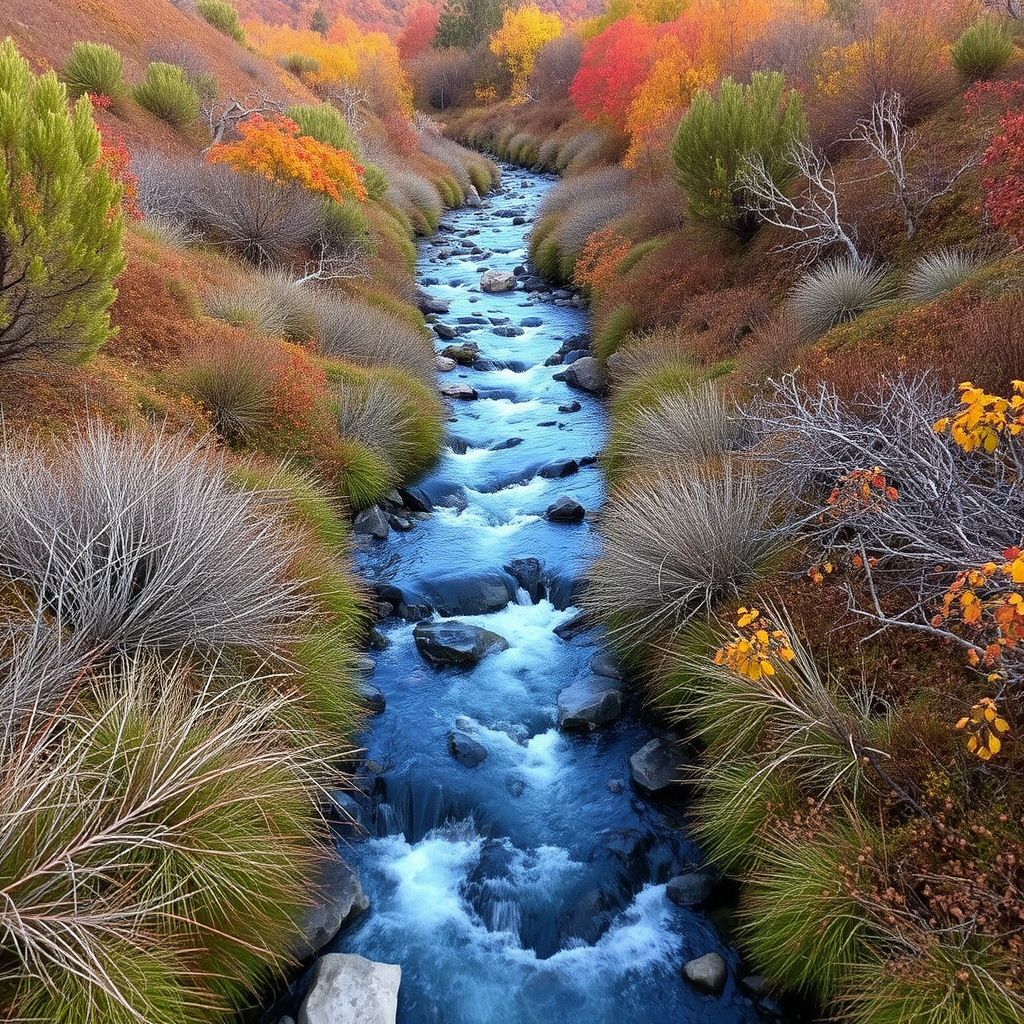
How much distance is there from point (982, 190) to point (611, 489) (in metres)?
6.32

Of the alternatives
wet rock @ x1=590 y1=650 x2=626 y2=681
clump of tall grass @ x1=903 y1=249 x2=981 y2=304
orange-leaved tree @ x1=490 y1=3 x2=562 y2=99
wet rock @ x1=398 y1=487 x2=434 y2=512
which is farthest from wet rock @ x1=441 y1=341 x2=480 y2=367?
orange-leaved tree @ x1=490 y1=3 x2=562 y2=99

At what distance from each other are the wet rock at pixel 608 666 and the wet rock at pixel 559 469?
12.5ft

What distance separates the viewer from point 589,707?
579 cm

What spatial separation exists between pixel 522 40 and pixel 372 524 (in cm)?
5164

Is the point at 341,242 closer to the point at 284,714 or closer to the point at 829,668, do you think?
the point at 284,714

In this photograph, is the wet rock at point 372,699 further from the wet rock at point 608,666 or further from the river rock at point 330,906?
the wet rock at point 608,666

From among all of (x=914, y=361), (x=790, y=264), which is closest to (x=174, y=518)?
(x=914, y=361)

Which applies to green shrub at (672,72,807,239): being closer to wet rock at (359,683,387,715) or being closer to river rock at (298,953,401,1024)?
wet rock at (359,683,387,715)

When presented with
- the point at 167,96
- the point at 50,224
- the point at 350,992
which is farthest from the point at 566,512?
the point at 167,96

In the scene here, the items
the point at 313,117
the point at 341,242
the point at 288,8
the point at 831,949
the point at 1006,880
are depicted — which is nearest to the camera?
the point at 1006,880

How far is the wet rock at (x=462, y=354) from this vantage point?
13.8 m

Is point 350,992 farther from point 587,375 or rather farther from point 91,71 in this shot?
point 91,71

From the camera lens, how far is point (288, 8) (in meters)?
109

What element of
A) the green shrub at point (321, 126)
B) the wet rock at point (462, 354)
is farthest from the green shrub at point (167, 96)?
the wet rock at point (462, 354)
